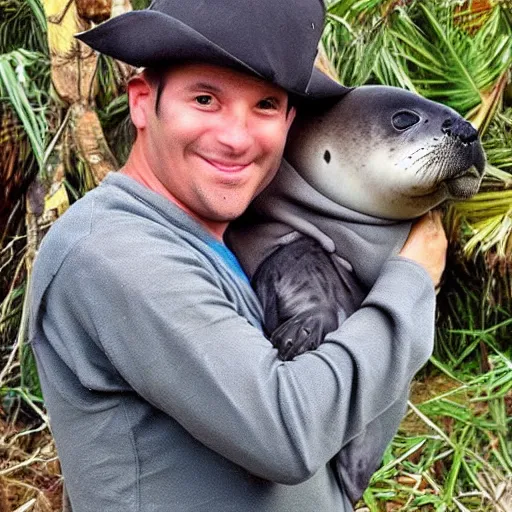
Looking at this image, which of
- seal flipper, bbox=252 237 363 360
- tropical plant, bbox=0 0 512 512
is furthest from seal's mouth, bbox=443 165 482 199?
tropical plant, bbox=0 0 512 512

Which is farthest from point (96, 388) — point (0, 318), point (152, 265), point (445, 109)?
point (0, 318)

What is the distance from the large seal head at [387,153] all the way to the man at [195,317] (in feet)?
0.63

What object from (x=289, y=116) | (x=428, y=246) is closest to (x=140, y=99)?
(x=289, y=116)

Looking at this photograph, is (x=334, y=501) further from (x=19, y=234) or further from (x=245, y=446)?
(x=19, y=234)

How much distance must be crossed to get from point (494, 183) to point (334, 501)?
5.23 feet

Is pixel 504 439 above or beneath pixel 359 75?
beneath

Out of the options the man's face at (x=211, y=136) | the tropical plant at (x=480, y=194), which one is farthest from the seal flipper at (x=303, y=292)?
the tropical plant at (x=480, y=194)

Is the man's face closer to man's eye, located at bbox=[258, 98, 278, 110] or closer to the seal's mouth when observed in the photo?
man's eye, located at bbox=[258, 98, 278, 110]

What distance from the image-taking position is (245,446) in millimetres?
1194

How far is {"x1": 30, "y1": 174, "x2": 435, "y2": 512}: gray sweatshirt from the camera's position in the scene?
1.20 m

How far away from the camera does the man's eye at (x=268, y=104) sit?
1.40m

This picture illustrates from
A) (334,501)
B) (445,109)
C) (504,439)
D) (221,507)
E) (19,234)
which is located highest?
(445,109)

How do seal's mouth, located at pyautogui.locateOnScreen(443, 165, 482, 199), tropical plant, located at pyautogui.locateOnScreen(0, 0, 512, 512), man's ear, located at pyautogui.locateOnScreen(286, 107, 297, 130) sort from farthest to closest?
tropical plant, located at pyautogui.locateOnScreen(0, 0, 512, 512), seal's mouth, located at pyautogui.locateOnScreen(443, 165, 482, 199), man's ear, located at pyautogui.locateOnScreen(286, 107, 297, 130)

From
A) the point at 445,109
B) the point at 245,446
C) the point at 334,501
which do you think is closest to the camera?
the point at 245,446
